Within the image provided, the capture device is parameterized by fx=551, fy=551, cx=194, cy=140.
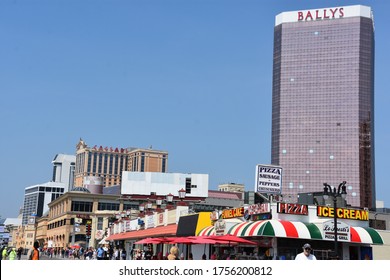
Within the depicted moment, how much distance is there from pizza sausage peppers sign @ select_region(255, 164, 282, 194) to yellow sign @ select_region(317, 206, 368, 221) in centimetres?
427

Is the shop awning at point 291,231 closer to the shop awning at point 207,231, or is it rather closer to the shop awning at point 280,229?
the shop awning at point 280,229

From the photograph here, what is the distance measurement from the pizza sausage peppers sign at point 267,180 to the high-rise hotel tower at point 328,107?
431 ft

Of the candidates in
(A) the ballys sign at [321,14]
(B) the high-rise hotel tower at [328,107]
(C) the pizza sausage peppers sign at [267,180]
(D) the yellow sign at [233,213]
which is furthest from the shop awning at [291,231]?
(A) the ballys sign at [321,14]

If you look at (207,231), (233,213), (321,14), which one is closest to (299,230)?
(233,213)

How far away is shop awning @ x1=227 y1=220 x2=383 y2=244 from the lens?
32.4m

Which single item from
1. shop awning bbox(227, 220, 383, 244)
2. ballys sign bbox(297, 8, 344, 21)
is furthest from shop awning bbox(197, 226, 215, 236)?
ballys sign bbox(297, 8, 344, 21)

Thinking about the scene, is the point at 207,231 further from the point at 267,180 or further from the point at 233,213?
the point at 267,180

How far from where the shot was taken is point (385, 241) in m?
39.3

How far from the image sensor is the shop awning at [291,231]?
32.4 m

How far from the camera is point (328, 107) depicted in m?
174

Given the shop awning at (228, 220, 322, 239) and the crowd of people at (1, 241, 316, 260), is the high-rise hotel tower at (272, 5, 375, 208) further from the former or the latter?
the shop awning at (228, 220, 322, 239)

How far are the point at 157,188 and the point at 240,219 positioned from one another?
8353 centimetres
